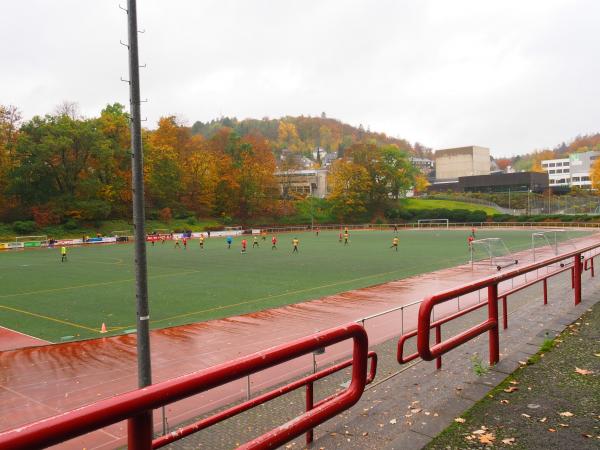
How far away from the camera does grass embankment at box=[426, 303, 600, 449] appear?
4.11 meters

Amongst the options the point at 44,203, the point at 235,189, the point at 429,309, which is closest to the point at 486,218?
the point at 235,189

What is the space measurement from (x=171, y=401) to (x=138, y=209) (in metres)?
5.70

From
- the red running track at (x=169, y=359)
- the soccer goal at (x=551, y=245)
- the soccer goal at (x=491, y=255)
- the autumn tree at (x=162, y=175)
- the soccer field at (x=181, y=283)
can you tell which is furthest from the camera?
the autumn tree at (x=162, y=175)

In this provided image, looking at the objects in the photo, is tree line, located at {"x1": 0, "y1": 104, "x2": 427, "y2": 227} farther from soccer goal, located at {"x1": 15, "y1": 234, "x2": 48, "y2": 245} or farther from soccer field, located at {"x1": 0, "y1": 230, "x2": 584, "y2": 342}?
soccer field, located at {"x1": 0, "y1": 230, "x2": 584, "y2": 342}

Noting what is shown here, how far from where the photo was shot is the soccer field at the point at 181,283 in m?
17.6

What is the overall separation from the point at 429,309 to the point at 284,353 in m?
2.19

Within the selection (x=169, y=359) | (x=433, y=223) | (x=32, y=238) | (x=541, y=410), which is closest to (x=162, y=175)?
(x=32, y=238)

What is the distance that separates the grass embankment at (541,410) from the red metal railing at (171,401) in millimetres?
1513

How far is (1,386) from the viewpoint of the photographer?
34.9ft

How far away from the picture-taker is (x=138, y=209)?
24.4ft

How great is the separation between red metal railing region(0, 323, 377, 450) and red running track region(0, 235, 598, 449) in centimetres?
540

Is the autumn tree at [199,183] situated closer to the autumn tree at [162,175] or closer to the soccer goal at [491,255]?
the autumn tree at [162,175]

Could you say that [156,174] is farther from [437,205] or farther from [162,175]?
[437,205]

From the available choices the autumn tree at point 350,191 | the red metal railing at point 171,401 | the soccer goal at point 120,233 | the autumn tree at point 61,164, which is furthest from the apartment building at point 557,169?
the red metal railing at point 171,401
